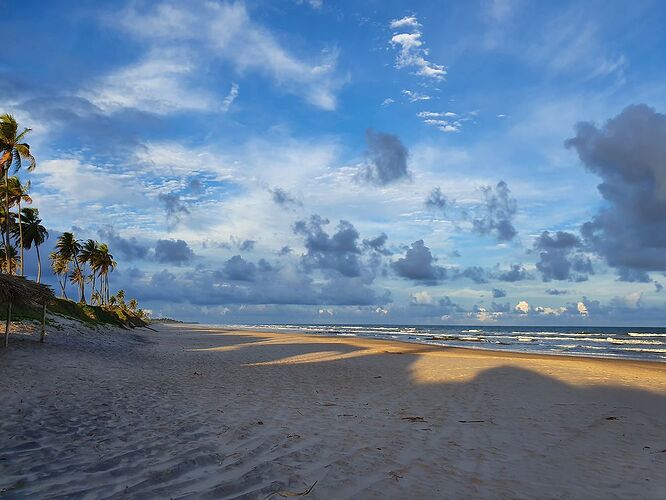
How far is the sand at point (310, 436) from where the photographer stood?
5.81 metres

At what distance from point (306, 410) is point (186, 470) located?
191 inches

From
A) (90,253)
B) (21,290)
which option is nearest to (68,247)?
(90,253)

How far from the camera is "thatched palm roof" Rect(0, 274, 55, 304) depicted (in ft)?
48.7

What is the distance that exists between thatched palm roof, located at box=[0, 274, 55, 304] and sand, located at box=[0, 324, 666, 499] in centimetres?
172

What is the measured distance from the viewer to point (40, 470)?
580 centimetres

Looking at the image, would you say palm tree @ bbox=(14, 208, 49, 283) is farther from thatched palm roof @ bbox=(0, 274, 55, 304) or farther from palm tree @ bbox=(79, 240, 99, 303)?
thatched palm roof @ bbox=(0, 274, 55, 304)

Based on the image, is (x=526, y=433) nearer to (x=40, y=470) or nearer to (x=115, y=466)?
(x=115, y=466)

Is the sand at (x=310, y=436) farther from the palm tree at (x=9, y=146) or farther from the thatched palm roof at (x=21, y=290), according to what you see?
the palm tree at (x=9, y=146)

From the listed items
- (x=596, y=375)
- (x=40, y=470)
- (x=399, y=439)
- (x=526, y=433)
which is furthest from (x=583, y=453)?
(x=596, y=375)

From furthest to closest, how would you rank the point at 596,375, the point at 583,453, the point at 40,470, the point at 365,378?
the point at 596,375
the point at 365,378
the point at 583,453
the point at 40,470

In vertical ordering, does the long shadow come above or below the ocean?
above

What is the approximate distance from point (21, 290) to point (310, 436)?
12.7 metres

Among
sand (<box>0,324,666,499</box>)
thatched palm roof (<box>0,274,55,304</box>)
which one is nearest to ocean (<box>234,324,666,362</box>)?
sand (<box>0,324,666,499</box>)

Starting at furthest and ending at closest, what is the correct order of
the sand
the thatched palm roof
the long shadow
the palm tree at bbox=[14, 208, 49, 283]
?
1. the palm tree at bbox=[14, 208, 49, 283]
2. the thatched palm roof
3. the long shadow
4. the sand
